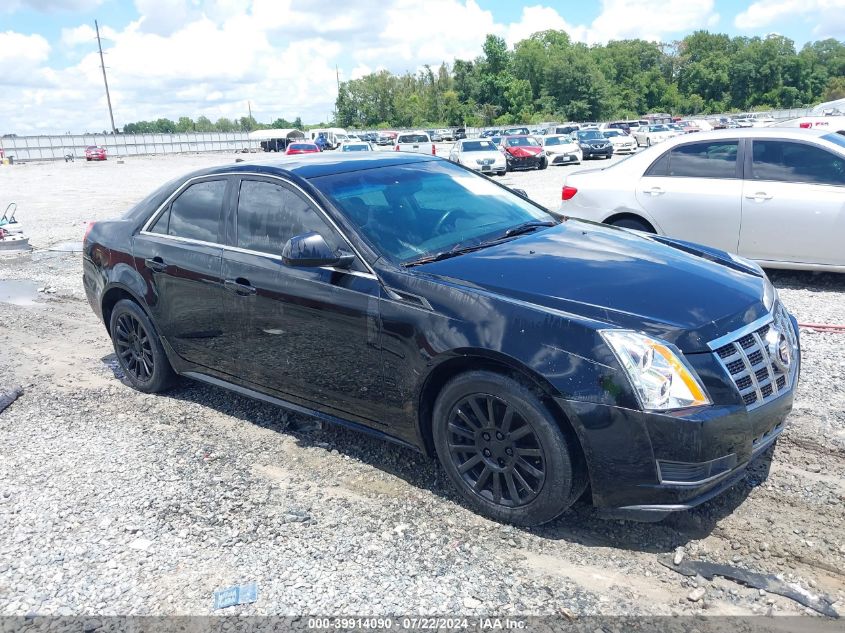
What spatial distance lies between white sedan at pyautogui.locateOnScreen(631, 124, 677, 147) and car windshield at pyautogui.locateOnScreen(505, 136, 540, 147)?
1418 centimetres

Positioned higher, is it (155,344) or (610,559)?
(155,344)

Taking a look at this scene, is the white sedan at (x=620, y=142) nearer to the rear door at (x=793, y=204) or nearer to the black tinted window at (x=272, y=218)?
the rear door at (x=793, y=204)

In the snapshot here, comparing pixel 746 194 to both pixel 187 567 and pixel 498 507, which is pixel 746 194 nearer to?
pixel 498 507

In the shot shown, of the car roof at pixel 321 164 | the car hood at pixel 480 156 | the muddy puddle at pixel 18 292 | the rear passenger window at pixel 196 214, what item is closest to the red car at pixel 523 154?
the car hood at pixel 480 156

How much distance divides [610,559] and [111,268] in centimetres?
412

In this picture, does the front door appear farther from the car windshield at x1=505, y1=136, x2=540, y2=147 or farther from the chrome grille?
the car windshield at x1=505, y1=136, x2=540, y2=147

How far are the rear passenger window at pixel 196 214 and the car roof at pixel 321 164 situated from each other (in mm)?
122

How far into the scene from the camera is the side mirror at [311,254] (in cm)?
371

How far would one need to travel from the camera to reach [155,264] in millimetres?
4965

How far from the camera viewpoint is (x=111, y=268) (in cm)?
536

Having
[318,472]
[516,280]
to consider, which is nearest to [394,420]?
[318,472]

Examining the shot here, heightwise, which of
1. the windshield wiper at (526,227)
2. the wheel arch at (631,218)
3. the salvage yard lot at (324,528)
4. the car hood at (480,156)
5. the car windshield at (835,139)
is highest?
the car windshield at (835,139)

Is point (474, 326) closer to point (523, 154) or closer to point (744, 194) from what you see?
point (744, 194)

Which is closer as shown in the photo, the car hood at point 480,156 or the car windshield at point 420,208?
the car windshield at point 420,208
